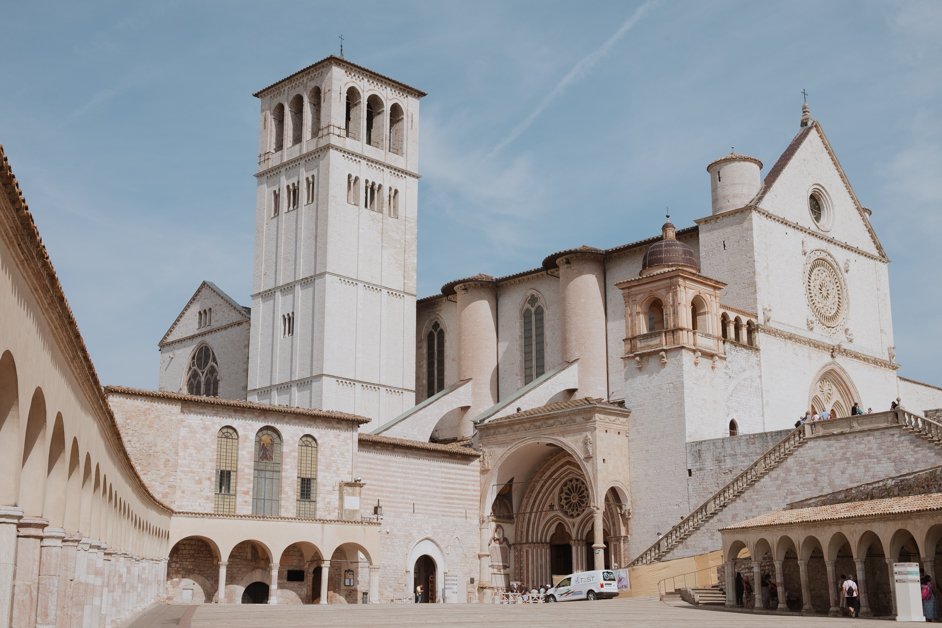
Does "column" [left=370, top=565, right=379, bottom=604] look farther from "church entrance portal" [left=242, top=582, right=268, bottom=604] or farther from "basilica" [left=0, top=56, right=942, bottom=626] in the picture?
"church entrance portal" [left=242, top=582, right=268, bottom=604]

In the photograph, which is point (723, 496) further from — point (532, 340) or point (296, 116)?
point (296, 116)

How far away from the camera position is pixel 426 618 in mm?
23812

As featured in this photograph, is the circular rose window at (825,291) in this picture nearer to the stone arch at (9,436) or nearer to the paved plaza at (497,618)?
the paved plaza at (497,618)

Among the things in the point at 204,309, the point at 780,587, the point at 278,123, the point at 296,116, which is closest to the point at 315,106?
the point at 296,116

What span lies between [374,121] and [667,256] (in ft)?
67.7

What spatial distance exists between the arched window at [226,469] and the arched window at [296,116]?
73.8 feet

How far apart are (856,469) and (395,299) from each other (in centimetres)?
2608

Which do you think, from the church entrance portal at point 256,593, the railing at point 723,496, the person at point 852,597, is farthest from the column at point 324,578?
the person at point 852,597

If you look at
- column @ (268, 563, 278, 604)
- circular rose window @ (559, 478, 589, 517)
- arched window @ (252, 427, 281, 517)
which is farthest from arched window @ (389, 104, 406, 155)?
column @ (268, 563, 278, 604)

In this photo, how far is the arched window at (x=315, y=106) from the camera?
2104 inches

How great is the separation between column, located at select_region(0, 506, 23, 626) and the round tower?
34614 millimetres

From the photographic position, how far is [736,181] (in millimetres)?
41344

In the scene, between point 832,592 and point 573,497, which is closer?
point 832,592

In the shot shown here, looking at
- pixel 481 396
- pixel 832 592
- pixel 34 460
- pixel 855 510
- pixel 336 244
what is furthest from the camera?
pixel 336 244
